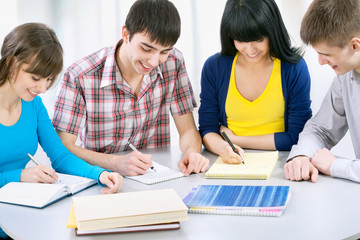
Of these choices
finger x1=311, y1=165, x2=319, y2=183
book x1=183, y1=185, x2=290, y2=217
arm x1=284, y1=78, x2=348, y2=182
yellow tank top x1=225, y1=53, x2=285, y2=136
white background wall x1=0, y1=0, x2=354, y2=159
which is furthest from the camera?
white background wall x1=0, y1=0, x2=354, y2=159

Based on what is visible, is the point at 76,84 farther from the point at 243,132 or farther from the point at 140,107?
the point at 243,132

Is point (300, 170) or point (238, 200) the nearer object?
point (238, 200)

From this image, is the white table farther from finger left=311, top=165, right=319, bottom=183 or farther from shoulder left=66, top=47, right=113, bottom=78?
shoulder left=66, top=47, right=113, bottom=78

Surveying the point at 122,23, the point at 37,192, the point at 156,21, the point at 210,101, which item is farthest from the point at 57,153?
the point at 122,23

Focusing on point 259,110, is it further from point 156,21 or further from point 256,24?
point 156,21

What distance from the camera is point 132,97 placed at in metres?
1.88

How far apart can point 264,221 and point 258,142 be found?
2.42 ft

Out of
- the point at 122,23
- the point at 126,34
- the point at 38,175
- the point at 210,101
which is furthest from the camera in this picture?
the point at 122,23

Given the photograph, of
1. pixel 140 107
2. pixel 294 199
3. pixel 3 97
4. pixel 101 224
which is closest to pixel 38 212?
pixel 101 224

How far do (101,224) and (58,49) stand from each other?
0.72 m

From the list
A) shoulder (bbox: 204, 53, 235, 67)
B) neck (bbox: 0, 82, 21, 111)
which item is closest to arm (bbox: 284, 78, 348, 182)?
shoulder (bbox: 204, 53, 235, 67)

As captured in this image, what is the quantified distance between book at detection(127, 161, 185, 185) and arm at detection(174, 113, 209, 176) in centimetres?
4

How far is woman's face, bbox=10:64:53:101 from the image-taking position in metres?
1.45

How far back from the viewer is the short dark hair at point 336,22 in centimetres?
139
